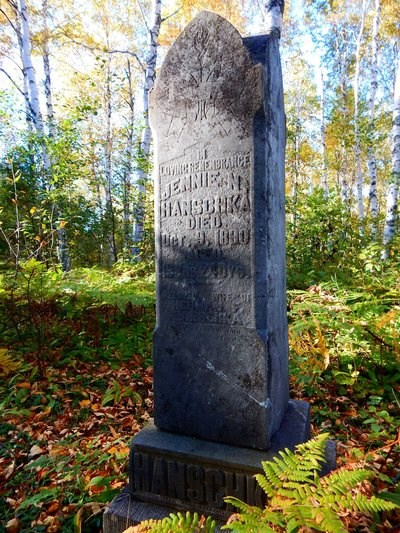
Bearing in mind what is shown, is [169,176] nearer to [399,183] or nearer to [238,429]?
[238,429]

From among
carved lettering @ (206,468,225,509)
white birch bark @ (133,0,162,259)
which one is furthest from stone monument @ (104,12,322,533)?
white birch bark @ (133,0,162,259)

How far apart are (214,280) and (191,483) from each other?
113 centimetres

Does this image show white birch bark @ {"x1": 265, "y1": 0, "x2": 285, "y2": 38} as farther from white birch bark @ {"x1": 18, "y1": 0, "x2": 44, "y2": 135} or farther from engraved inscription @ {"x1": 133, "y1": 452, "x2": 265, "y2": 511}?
engraved inscription @ {"x1": 133, "y1": 452, "x2": 265, "y2": 511}

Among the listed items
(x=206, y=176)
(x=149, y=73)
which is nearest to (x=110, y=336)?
(x=206, y=176)

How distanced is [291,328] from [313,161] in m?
18.5

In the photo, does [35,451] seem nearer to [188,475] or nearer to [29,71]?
[188,475]

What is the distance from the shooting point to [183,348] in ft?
6.77

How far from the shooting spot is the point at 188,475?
1.89 metres

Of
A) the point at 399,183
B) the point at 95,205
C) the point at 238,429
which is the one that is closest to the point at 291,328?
the point at 238,429

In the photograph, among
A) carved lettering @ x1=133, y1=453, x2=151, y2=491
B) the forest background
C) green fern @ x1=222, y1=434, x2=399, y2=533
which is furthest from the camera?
the forest background

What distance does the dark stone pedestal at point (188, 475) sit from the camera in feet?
5.88

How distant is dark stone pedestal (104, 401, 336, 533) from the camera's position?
1.79 m

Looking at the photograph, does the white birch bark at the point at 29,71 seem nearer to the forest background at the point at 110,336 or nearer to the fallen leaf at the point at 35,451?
the forest background at the point at 110,336

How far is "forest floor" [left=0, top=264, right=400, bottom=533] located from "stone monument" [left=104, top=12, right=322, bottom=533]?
531 mm
